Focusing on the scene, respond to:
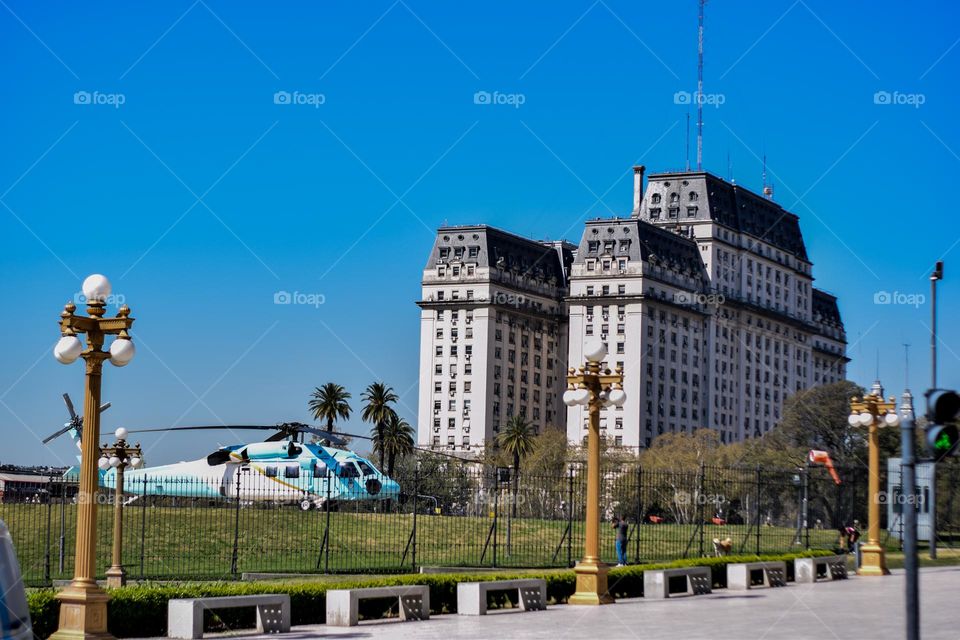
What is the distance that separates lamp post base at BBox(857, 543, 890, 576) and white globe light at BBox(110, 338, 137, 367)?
964 inches

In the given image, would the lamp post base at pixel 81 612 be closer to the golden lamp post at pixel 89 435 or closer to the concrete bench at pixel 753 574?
the golden lamp post at pixel 89 435

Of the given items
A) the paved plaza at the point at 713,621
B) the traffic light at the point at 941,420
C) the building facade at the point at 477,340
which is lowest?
the paved plaza at the point at 713,621

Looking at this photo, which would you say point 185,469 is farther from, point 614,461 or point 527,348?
point 527,348

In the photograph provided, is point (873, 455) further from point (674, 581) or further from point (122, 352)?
point (122, 352)

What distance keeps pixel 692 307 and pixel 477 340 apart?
24350 mm

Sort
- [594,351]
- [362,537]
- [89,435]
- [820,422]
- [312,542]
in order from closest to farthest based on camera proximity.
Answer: [89,435], [594,351], [312,542], [362,537], [820,422]

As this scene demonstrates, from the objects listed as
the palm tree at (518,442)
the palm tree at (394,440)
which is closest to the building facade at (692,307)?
the palm tree at (518,442)

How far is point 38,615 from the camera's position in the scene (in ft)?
59.8

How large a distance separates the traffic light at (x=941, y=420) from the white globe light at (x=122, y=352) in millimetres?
10230

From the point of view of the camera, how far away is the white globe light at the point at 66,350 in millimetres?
16688

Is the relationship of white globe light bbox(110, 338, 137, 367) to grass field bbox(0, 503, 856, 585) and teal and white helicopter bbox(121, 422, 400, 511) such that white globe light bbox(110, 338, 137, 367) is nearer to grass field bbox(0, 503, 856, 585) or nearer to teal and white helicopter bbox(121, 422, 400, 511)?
grass field bbox(0, 503, 856, 585)

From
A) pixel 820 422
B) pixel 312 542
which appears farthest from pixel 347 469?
pixel 820 422

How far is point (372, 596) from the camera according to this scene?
2256cm

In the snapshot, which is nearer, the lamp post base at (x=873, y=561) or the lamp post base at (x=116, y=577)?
the lamp post base at (x=116, y=577)
